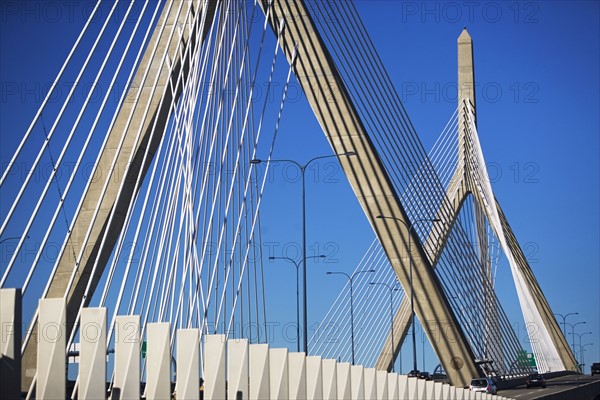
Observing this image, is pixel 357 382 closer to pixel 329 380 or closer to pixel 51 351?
pixel 329 380

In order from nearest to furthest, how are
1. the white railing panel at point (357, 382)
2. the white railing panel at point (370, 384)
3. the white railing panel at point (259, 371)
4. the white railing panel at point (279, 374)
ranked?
the white railing panel at point (259, 371), the white railing panel at point (279, 374), the white railing panel at point (357, 382), the white railing panel at point (370, 384)

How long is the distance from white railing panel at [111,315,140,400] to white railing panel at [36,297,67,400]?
1189 millimetres

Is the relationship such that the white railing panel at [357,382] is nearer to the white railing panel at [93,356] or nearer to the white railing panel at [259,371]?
the white railing panel at [259,371]

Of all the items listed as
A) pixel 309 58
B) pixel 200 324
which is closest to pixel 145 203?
pixel 200 324

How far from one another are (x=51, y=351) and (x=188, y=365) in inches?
136

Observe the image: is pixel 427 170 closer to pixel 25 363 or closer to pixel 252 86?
pixel 252 86

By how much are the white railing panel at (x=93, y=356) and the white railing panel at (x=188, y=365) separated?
2.70m

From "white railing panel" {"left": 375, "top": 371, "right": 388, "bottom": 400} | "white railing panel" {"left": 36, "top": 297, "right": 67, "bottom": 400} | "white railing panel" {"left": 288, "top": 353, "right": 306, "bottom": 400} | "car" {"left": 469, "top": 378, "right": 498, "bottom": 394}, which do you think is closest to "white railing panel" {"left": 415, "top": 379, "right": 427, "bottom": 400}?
"white railing panel" {"left": 375, "top": 371, "right": 388, "bottom": 400}

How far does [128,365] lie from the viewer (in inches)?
575

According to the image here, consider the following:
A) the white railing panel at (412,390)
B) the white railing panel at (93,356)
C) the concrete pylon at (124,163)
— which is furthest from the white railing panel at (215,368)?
the white railing panel at (412,390)

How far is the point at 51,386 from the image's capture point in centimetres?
1338

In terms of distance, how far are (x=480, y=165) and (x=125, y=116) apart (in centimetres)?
4132

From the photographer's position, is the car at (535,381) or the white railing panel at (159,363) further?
the car at (535,381)

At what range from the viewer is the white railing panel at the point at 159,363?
15422 millimetres
